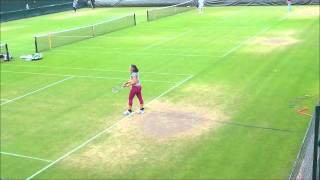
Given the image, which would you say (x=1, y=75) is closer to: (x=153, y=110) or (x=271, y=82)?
(x=153, y=110)

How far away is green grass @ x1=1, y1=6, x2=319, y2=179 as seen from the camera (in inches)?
504

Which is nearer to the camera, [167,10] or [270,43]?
[270,43]

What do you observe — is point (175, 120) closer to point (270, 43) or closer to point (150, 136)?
point (150, 136)

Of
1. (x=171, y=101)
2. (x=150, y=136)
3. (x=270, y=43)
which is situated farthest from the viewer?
(x=270, y=43)

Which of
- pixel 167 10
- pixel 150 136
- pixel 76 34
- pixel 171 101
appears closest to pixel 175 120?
pixel 150 136

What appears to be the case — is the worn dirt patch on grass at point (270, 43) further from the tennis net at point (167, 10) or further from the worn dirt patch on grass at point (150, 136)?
the tennis net at point (167, 10)

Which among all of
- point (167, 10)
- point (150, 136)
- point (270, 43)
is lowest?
point (150, 136)

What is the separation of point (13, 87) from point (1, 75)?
322 centimetres

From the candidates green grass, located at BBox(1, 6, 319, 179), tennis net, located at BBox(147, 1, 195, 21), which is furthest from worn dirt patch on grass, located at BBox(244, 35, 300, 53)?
tennis net, located at BBox(147, 1, 195, 21)

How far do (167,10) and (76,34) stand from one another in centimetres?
1447

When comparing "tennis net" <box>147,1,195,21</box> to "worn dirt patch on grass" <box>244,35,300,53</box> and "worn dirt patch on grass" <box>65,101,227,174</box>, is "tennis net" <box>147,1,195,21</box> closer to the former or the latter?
"worn dirt patch on grass" <box>244,35,300,53</box>

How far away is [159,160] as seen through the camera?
1291 centimetres

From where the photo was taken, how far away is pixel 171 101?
60.0 feet

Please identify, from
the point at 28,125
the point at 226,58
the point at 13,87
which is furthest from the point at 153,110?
the point at 226,58
